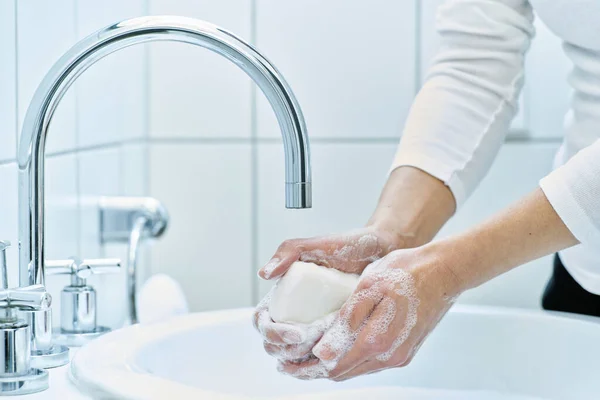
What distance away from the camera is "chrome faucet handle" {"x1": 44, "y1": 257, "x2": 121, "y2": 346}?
31.6 inches

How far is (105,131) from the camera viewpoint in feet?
3.55

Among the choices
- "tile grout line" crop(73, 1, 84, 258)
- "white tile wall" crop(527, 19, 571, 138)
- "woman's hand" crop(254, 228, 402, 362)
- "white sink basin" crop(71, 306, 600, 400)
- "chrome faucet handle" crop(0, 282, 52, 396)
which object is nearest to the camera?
"chrome faucet handle" crop(0, 282, 52, 396)

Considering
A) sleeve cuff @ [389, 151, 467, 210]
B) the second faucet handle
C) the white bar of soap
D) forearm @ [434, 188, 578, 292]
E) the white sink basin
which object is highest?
sleeve cuff @ [389, 151, 467, 210]

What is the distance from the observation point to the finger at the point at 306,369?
2.31 ft

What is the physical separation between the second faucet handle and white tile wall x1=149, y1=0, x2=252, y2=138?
49cm

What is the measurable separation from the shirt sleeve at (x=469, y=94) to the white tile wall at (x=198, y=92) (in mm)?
382

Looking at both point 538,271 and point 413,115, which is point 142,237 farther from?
point 538,271

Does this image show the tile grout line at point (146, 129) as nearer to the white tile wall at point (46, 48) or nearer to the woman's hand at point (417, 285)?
the white tile wall at point (46, 48)

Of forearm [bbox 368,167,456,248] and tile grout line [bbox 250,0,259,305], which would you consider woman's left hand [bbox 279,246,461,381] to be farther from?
tile grout line [bbox 250,0,259,305]

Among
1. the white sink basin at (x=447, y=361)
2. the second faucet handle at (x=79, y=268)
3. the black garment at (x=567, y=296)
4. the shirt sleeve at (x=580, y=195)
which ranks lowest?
the white sink basin at (x=447, y=361)

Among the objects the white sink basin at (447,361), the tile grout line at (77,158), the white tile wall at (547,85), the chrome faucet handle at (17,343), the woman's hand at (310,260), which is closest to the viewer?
the chrome faucet handle at (17,343)

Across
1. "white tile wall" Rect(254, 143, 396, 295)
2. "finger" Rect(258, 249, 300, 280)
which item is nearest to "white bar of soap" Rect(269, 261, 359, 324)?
"finger" Rect(258, 249, 300, 280)

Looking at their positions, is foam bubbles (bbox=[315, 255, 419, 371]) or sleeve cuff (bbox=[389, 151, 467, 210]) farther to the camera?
sleeve cuff (bbox=[389, 151, 467, 210])

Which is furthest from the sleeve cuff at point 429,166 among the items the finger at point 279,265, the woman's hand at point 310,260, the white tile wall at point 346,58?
the white tile wall at point 346,58
